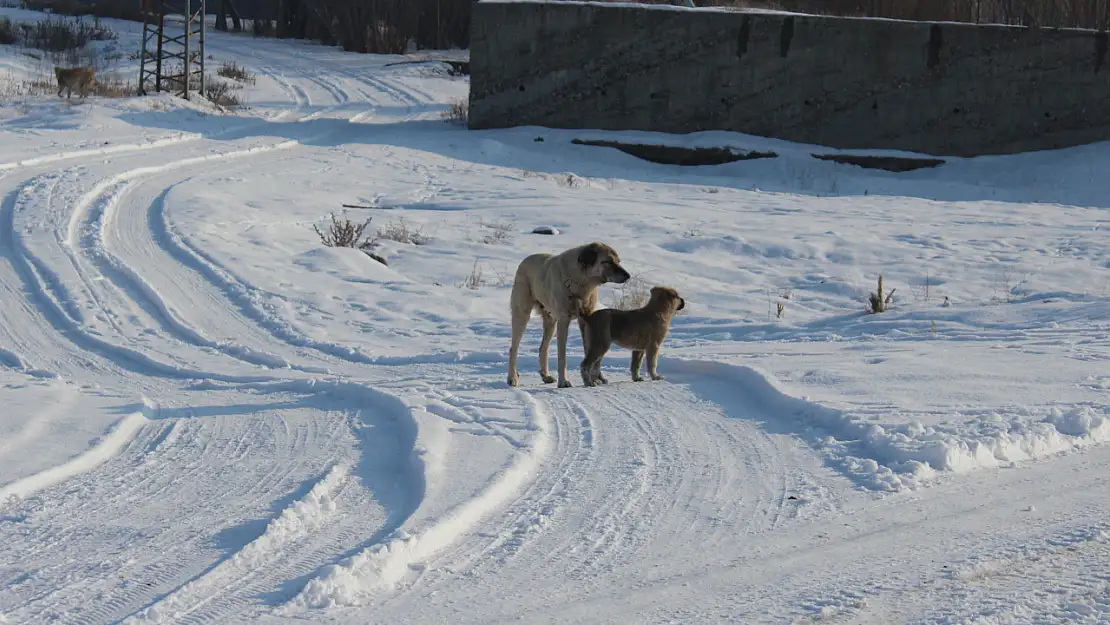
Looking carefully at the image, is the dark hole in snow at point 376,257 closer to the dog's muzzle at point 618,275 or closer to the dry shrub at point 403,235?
the dry shrub at point 403,235

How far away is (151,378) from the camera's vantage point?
9.79m

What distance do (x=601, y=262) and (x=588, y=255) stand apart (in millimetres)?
103

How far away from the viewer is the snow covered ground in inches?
206

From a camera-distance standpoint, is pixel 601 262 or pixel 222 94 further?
pixel 222 94

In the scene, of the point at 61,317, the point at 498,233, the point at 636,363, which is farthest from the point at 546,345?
the point at 498,233

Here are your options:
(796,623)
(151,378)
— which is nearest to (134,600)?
(796,623)

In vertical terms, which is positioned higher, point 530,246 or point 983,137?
point 983,137

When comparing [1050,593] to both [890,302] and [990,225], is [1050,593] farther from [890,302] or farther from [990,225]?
[990,225]

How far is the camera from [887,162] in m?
24.9

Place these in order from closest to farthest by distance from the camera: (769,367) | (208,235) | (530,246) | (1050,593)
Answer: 1. (1050,593)
2. (769,367)
3. (208,235)
4. (530,246)

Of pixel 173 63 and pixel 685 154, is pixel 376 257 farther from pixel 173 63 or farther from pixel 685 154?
pixel 173 63

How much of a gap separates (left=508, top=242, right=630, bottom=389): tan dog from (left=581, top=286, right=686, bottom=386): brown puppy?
0.40 feet

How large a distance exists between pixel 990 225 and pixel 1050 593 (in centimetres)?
1425

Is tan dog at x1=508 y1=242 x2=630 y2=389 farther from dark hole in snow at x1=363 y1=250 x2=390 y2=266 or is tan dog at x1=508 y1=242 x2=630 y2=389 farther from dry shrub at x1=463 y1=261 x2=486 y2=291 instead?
dark hole in snow at x1=363 y1=250 x2=390 y2=266
